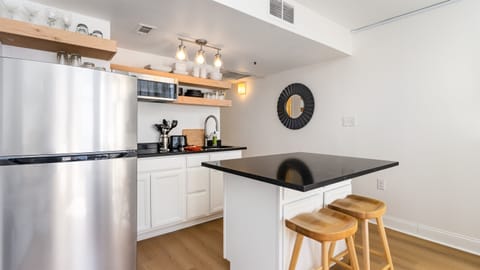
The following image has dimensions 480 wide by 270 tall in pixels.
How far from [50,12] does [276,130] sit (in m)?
3.24

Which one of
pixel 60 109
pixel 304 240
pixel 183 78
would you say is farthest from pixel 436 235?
pixel 60 109

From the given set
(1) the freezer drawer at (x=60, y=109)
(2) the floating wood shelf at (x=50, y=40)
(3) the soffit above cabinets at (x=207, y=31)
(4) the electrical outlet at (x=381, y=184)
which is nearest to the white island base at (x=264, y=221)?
(1) the freezer drawer at (x=60, y=109)

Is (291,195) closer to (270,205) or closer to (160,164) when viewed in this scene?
(270,205)

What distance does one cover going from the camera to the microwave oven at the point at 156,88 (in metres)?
2.63

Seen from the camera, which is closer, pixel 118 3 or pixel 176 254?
pixel 118 3

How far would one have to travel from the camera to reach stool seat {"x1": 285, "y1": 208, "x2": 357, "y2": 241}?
129cm

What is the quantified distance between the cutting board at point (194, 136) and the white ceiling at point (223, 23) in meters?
1.02

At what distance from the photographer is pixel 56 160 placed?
4.69ft

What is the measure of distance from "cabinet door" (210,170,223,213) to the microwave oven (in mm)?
1043

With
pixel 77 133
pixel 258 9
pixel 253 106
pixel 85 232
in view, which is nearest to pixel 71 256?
pixel 85 232

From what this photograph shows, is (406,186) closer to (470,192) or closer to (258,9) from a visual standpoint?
(470,192)

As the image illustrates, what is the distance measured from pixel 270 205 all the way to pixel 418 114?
6.85 feet

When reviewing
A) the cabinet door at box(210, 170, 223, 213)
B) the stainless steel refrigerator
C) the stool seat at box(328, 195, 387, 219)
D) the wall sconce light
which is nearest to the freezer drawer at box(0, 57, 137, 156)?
the stainless steel refrigerator

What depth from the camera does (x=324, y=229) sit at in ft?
4.38
